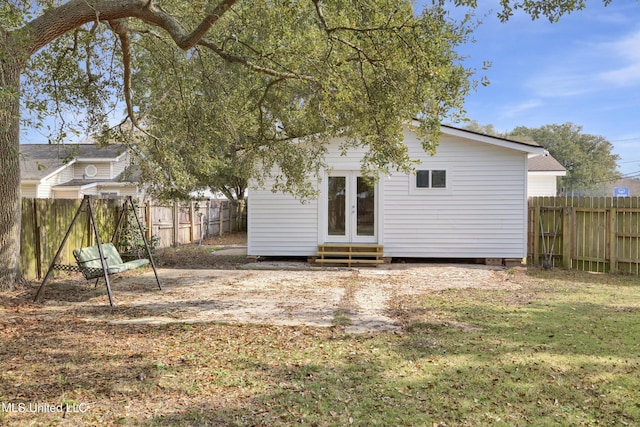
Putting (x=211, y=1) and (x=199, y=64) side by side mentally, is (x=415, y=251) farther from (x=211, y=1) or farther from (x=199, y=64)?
(x=211, y=1)

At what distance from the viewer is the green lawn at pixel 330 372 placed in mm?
2977

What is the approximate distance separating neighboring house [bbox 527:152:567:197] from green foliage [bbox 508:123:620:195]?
83.4 ft

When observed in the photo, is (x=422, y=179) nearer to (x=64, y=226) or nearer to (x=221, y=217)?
(x=64, y=226)

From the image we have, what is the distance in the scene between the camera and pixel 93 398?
10.3 feet

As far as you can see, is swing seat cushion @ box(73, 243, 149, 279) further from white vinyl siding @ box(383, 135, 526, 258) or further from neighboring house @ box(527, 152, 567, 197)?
neighboring house @ box(527, 152, 567, 197)

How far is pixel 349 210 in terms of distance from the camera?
37.8ft

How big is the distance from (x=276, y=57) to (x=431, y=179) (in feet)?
18.6

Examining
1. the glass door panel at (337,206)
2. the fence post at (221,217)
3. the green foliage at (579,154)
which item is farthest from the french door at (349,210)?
the green foliage at (579,154)

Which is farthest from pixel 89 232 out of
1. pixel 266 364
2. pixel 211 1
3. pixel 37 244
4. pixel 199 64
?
pixel 266 364

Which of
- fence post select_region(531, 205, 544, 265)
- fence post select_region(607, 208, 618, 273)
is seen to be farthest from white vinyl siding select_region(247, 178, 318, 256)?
fence post select_region(607, 208, 618, 273)

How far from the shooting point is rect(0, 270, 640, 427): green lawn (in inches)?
117

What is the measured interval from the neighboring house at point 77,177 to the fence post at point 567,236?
18069mm

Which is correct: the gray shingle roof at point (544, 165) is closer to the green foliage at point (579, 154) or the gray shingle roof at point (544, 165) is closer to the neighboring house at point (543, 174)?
the neighboring house at point (543, 174)

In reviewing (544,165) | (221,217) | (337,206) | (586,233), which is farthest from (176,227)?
(544,165)
